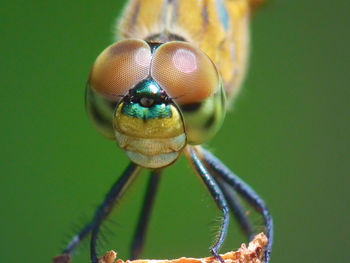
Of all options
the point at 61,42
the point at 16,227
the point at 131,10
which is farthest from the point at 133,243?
the point at 61,42

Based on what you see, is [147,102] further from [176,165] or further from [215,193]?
[176,165]

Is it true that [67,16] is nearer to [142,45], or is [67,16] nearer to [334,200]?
[334,200]

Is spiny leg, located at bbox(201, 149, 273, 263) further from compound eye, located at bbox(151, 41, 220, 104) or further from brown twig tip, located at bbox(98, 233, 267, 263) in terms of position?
compound eye, located at bbox(151, 41, 220, 104)

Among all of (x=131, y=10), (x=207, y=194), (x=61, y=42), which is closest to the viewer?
(x=207, y=194)

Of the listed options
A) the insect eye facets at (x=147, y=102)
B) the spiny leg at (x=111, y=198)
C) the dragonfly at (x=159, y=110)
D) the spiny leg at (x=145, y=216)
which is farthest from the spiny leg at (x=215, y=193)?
the spiny leg at (x=145, y=216)

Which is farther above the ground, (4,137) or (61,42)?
(61,42)

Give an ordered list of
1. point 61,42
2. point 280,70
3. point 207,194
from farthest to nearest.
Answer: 1. point 280,70
2. point 61,42
3. point 207,194

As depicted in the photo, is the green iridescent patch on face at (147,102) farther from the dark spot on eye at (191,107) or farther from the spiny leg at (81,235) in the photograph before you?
the spiny leg at (81,235)
